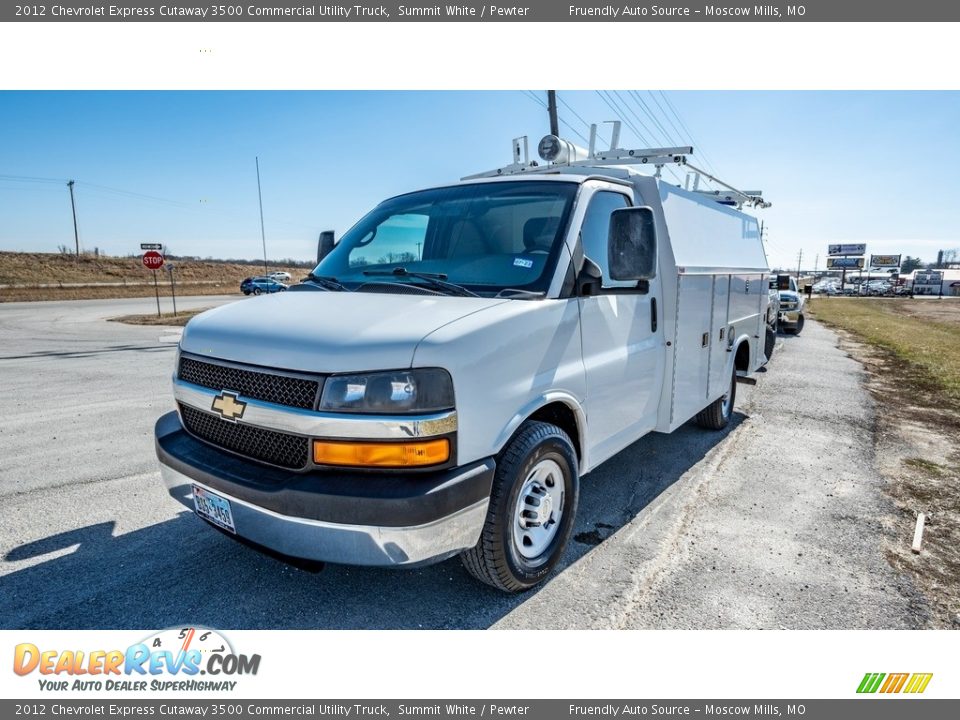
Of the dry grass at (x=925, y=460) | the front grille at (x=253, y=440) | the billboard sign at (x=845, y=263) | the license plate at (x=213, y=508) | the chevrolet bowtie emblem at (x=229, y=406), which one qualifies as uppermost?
the billboard sign at (x=845, y=263)

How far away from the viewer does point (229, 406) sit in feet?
8.29

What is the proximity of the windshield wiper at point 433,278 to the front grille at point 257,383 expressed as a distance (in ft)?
3.06

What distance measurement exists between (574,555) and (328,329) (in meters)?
2.05

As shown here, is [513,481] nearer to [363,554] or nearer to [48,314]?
[363,554]

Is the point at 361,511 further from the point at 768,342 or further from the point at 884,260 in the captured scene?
the point at 884,260

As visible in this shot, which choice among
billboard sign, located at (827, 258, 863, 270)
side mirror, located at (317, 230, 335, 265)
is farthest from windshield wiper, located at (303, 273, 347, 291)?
billboard sign, located at (827, 258, 863, 270)

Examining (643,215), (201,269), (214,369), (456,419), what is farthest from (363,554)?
(201,269)

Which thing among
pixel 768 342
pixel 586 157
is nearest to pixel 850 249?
pixel 768 342

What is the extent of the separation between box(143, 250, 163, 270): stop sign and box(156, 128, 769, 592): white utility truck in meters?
19.7

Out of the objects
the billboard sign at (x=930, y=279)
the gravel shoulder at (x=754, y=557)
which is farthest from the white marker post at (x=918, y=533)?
the billboard sign at (x=930, y=279)

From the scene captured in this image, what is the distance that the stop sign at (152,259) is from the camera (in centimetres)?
1975

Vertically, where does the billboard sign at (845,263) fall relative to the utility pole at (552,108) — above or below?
below

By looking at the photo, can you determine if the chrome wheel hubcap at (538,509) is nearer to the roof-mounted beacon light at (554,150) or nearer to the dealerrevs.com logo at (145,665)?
the dealerrevs.com logo at (145,665)

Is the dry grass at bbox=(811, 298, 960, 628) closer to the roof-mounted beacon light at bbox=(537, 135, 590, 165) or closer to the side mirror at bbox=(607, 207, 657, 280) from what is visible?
the side mirror at bbox=(607, 207, 657, 280)
